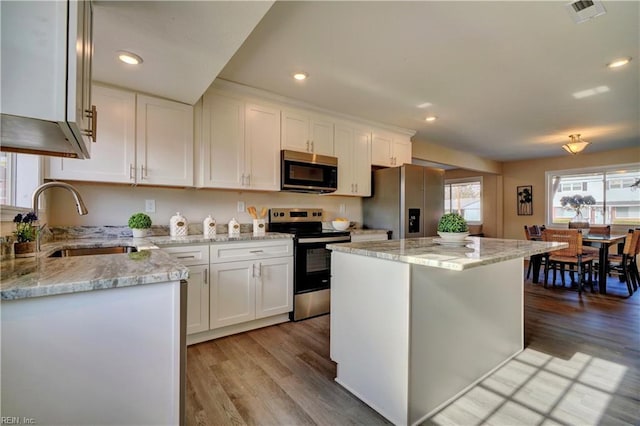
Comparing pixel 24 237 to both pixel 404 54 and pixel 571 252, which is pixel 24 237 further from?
pixel 571 252

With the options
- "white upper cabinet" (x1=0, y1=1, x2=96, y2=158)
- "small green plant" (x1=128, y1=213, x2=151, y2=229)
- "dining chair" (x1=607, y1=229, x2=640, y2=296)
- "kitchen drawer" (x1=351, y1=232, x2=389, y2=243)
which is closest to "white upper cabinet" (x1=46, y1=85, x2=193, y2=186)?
"small green plant" (x1=128, y1=213, x2=151, y2=229)

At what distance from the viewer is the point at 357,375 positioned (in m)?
1.78

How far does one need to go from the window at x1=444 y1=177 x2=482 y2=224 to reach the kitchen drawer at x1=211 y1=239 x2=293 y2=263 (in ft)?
19.3

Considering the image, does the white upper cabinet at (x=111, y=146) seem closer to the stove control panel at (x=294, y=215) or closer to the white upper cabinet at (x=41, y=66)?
the white upper cabinet at (x=41, y=66)

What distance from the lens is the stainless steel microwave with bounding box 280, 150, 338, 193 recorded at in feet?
10.6

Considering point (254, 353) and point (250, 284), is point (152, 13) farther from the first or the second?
point (254, 353)

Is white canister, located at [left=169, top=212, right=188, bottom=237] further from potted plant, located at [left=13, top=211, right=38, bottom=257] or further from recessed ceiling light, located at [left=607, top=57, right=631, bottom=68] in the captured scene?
recessed ceiling light, located at [left=607, top=57, right=631, bottom=68]

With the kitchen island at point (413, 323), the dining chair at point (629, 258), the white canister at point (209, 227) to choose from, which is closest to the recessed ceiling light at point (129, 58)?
the white canister at point (209, 227)

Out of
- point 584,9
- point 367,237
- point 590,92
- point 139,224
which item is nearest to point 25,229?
point 139,224

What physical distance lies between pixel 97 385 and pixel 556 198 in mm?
8090

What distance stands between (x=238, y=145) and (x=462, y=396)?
273cm

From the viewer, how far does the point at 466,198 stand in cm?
789

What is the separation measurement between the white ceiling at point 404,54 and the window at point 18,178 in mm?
782

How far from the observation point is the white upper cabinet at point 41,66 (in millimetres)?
904
